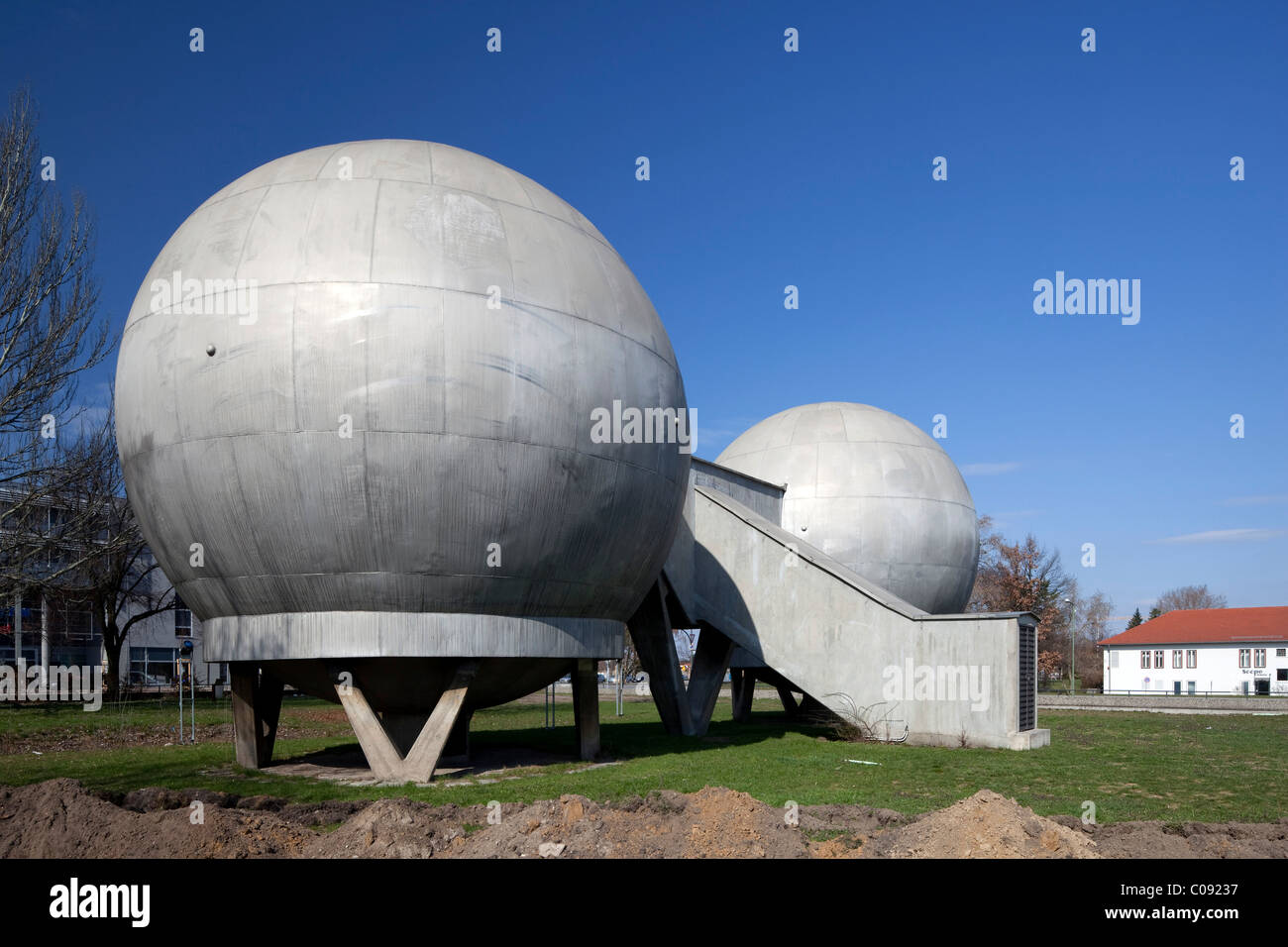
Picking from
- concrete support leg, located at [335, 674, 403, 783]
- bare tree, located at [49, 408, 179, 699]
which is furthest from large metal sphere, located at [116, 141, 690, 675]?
bare tree, located at [49, 408, 179, 699]

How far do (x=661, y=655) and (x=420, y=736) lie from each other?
8.15 metres

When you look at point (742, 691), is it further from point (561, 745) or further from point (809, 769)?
point (809, 769)

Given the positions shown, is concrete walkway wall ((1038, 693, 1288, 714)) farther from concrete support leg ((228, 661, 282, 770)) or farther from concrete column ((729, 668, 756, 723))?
concrete support leg ((228, 661, 282, 770))

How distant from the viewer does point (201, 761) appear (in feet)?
58.3

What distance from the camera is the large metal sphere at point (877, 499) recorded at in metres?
28.4

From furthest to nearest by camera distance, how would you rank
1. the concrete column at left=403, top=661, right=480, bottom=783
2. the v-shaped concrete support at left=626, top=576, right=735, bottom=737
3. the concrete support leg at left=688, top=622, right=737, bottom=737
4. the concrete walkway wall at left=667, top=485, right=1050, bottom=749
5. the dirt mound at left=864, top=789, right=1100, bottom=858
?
1. the concrete support leg at left=688, top=622, right=737, bottom=737
2. the v-shaped concrete support at left=626, top=576, right=735, bottom=737
3. the concrete walkway wall at left=667, top=485, right=1050, bottom=749
4. the concrete column at left=403, top=661, right=480, bottom=783
5. the dirt mound at left=864, top=789, right=1100, bottom=858

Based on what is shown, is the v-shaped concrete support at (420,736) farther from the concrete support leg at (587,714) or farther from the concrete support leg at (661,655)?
A: the concrete support leg at (661,655)

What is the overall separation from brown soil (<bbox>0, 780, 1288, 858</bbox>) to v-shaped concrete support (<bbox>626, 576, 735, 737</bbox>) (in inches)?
→ 428

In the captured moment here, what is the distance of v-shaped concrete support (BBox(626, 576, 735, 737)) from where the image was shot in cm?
Result: 2127

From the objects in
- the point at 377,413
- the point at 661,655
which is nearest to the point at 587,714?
the point at 661,655

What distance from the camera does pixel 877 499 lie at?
93.0ft

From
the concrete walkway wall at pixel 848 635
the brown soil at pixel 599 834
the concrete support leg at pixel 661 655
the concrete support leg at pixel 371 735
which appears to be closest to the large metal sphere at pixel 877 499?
the concrete walkway wall at pixel 848 635
